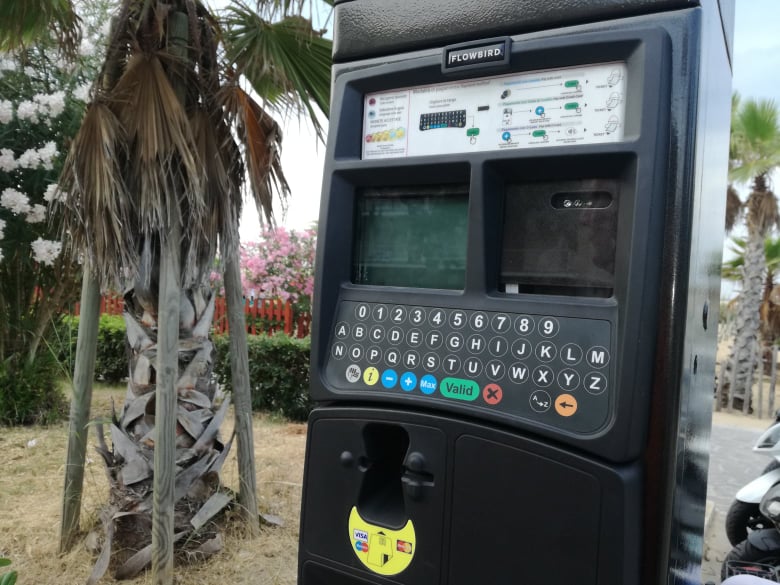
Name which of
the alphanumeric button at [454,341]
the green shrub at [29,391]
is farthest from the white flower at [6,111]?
the alphanumeric button at [454,341]

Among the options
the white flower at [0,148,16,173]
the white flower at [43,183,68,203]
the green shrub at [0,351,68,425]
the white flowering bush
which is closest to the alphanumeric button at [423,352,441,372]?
the white flower at [43,183,68,203]

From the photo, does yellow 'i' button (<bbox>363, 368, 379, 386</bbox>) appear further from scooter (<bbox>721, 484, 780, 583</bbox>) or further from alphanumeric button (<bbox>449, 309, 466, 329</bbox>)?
scooter (<bbox>721, 484, 780, 583</bbox>)

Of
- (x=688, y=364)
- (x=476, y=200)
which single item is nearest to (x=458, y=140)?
(x=476, y=200)

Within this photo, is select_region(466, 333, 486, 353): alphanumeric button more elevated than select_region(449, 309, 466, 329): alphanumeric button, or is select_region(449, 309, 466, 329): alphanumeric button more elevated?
select_region(449, 309, 466, 329): alphanumeric button

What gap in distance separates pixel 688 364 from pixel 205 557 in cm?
262

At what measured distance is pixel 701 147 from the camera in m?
1.12

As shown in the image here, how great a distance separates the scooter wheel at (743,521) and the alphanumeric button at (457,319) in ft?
8.93

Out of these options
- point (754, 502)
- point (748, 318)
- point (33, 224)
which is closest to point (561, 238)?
point (754, 502)

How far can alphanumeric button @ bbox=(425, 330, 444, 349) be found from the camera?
120 cm

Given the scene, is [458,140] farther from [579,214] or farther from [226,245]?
[226,245]

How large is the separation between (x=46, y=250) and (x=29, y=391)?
1.42 meters

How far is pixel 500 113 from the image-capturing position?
1.20m

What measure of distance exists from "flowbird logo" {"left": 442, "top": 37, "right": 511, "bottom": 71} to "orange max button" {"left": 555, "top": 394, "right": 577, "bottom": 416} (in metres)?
0.58

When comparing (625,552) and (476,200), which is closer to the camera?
(625,552)
